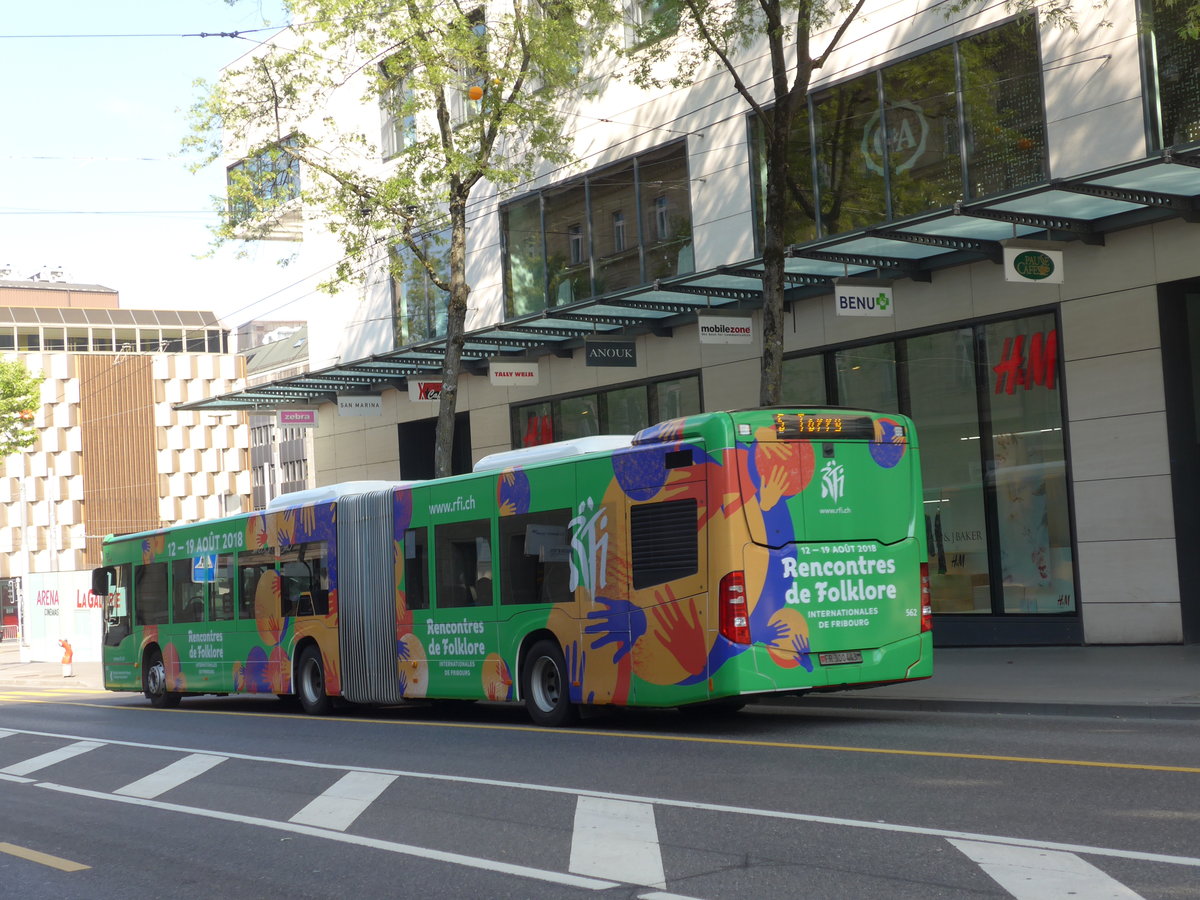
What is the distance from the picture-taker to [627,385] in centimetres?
2666

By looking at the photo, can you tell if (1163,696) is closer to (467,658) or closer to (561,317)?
(467,658)

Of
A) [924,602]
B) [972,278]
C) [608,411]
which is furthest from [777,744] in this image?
[608,411]

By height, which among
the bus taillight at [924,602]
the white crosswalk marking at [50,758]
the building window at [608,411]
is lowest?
the white crosswalk marking at [50,758]

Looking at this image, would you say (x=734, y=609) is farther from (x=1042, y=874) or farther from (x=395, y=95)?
(x=395, y=95)

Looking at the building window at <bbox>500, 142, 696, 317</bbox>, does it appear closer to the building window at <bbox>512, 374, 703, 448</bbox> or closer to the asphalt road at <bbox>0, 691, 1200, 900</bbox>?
the building window at <bbox>512, 374, 703, 448</bbox>

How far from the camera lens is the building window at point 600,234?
2494cm

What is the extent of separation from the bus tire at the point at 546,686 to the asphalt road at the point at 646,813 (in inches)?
11.6

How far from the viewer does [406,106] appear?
22141mm

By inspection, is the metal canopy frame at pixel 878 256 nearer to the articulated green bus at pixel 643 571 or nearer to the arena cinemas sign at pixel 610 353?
the arena cinemas sign at pixel 610 353

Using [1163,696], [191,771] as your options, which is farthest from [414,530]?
[1163,696]

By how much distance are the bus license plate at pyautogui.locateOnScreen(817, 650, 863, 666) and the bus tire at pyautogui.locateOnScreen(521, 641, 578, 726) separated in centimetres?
290

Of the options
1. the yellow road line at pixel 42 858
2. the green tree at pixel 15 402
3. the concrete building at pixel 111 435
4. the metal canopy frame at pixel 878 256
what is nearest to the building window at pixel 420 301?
the metal canopy frame at pixel 878 256

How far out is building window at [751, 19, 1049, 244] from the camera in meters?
19.3

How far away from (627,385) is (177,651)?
9369 mm
